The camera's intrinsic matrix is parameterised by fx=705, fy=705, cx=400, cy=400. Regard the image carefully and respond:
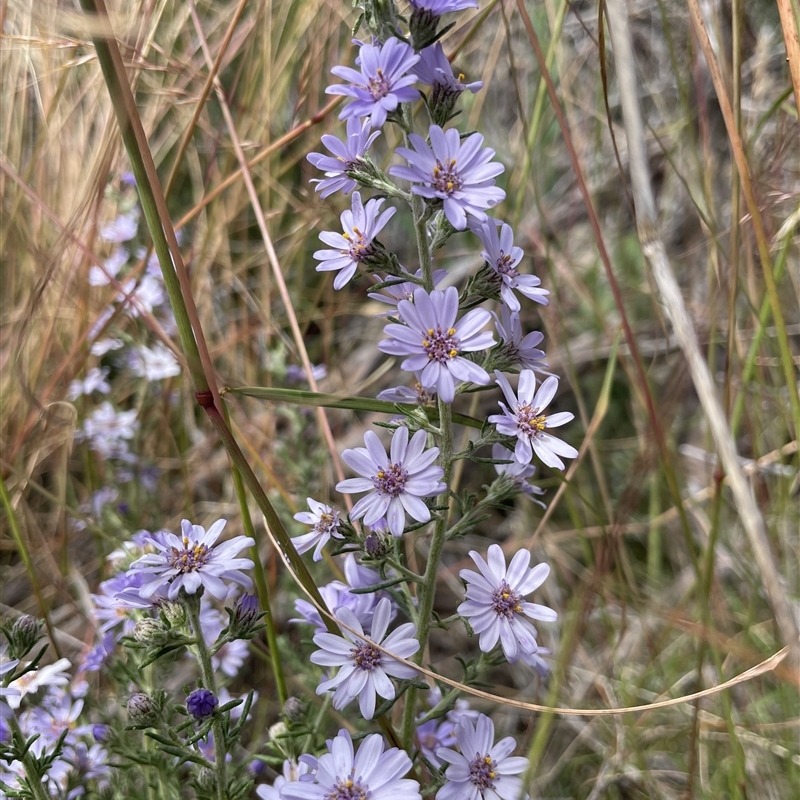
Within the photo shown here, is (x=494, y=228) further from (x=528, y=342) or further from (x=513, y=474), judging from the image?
(x=513, y=474)

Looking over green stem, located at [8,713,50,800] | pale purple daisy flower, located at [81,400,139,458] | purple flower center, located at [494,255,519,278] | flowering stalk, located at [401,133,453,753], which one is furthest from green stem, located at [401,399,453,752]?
pale purple daisy flower, located at [81,400,139,458]

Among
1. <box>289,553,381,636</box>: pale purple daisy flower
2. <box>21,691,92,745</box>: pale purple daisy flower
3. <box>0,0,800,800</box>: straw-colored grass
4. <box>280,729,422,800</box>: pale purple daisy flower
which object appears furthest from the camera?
<box>0,0,800,800</box>: straw-colored grass

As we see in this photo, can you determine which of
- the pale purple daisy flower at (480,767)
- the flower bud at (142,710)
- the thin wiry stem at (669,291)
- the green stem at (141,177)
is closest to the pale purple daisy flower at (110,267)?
Answer: the green stem at (141,177)

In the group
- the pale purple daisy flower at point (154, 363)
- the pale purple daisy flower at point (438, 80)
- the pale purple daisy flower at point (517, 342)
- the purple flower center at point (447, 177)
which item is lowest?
the pale purple daisy flower at point (517, 342)

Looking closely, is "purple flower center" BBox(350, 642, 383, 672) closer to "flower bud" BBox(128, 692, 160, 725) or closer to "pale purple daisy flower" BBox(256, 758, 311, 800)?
"pale purple daisy flower" BBox(256, 758, 311, 800)

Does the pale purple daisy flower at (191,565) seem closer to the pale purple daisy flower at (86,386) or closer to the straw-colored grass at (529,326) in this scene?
the straw-colored grass at (529,326)

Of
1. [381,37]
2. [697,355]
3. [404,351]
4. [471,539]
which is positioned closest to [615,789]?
[471,539]

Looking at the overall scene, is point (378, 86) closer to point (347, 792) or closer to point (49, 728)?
point (347, 792)
